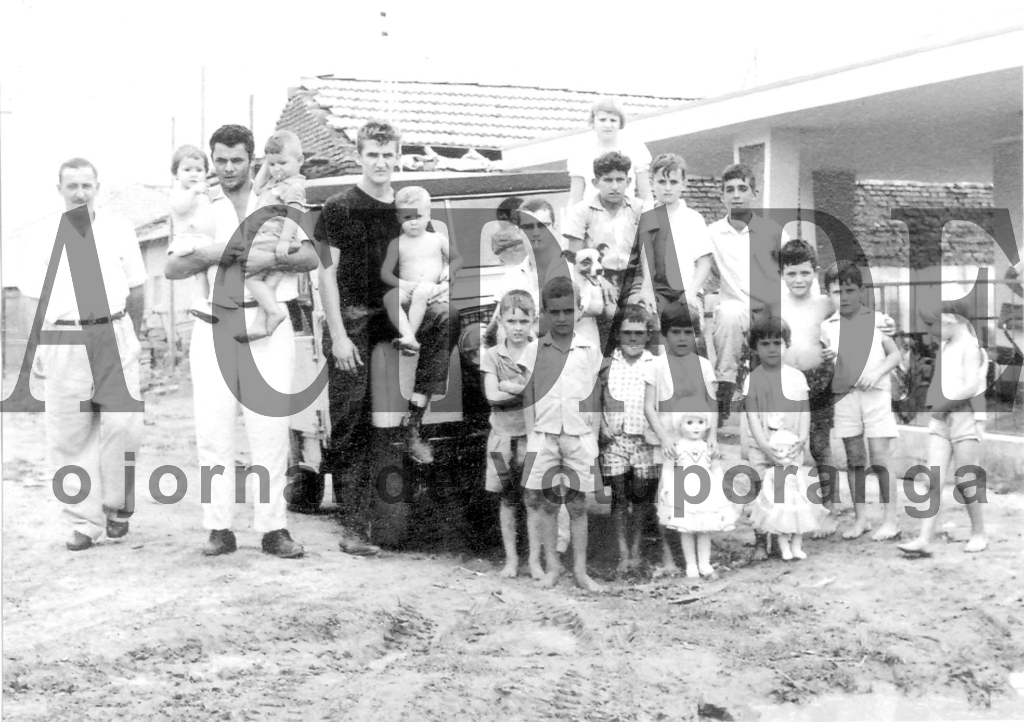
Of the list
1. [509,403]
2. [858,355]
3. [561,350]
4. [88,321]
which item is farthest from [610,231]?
[88,321]

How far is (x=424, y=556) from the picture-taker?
16.1ft

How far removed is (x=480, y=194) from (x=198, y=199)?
136 cm

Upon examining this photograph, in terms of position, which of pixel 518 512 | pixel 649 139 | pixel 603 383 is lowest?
pixel 518 512

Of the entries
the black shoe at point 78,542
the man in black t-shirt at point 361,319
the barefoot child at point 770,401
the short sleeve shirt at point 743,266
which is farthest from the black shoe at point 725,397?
the black shoe at point 78,542

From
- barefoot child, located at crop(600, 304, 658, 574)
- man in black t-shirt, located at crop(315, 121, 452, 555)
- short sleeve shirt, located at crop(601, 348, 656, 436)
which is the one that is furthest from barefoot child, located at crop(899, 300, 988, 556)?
man in black t-shirt, located at crop(315, 121, 452, 555)

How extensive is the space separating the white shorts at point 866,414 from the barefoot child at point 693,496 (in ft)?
2.29

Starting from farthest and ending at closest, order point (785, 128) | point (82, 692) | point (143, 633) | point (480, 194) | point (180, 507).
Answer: point (785, 128) < point (480, 194) < point (180, 507) < point (143, 633) < point (82, 692)

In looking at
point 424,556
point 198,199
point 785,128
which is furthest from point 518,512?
point 785,128

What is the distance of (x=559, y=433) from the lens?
4.65 meters

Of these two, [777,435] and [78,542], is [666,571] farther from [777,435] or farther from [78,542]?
[78,542]

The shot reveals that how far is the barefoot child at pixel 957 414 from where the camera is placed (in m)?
4.80

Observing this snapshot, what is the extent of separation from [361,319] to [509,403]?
748 mm

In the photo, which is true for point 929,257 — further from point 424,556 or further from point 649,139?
point 424,556

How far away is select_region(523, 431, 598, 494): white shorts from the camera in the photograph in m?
4.66
